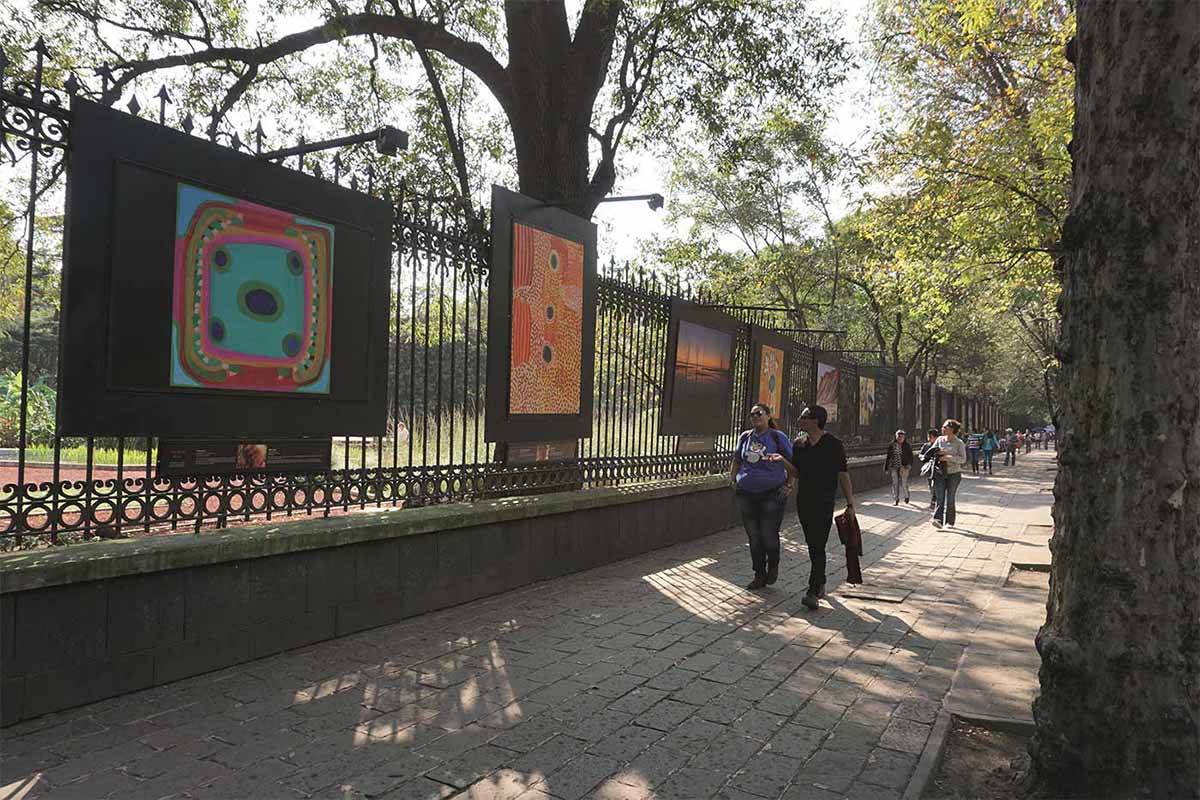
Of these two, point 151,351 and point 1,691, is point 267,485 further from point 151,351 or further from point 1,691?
point 1,691

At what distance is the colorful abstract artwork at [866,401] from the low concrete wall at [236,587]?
1489cm

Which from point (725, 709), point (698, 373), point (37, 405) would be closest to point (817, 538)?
point (725, 709)

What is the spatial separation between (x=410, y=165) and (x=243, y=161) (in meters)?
10.2

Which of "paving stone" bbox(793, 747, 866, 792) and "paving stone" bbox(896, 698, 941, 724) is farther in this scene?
"paving stone" bbox(896, 698, 941, 724)

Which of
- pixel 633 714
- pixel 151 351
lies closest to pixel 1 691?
pixel 151 351

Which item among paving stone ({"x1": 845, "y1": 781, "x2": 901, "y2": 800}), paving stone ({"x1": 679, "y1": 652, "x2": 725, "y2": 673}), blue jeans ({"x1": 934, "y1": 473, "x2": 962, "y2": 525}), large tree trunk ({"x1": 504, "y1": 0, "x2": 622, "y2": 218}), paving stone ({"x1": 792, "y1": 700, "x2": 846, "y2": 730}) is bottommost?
paving stone ({"x1": 679, "y1": 652, "x2": 725, "y2": 673})

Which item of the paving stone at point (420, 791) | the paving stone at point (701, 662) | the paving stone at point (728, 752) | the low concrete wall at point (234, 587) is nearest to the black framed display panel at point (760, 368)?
the low concrete wall at point (234, 587)

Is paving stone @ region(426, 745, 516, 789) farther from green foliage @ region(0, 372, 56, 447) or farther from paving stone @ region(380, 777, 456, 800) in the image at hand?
green foliage @ region(0, 372, 56, 447)

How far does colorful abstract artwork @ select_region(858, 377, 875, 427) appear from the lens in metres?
21.1

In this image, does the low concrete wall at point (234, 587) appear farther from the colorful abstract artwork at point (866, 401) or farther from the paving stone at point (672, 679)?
the colorful abstract artwork at point (866, 401)

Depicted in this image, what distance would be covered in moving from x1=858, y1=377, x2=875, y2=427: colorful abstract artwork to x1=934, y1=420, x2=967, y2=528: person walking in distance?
24.4ft

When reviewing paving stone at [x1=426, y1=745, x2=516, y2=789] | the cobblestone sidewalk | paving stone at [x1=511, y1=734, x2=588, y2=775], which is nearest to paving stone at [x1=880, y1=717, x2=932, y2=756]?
the cobblestone sidewalk

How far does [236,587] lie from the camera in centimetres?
493

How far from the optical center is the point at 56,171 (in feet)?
14.7
